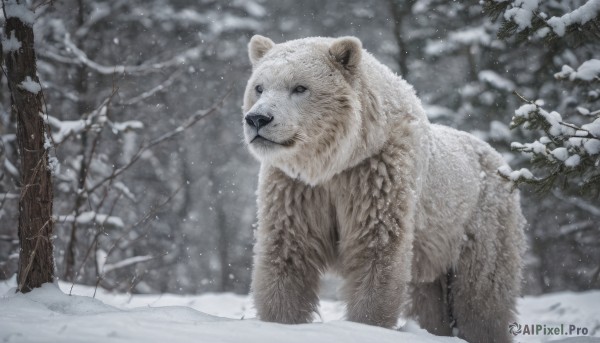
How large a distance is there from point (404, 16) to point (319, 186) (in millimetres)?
9547

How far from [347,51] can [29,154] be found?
2.32 meters

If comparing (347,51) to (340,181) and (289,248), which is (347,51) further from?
(289,248)

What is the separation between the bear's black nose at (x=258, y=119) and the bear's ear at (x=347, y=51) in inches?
29.9

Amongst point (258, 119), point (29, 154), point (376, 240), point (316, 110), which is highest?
point (316, 110)

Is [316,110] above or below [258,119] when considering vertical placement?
above

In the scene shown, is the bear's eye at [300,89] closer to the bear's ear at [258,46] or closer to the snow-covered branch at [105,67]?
the bear's ear at [258,46]

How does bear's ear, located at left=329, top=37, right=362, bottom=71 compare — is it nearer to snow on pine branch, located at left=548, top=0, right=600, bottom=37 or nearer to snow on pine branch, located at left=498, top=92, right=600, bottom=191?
snow on pine branch, located at left=498, top=92, right=600, bottom=191

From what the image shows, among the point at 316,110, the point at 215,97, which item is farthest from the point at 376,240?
the point at 215,97

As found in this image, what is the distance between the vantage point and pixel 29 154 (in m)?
3.89

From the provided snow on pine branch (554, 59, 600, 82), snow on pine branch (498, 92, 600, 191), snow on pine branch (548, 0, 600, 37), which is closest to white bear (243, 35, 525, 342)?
snow on pine branch (498, 92, 600, 191)

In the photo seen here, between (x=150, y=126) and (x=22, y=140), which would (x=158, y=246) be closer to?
(x=150, y=126)

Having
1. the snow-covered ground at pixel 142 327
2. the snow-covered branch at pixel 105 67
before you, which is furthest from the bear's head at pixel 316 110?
the snow-covered branch at pixel 105 67

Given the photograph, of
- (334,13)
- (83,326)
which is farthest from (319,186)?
(334,13)

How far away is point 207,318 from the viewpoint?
3365 mm
